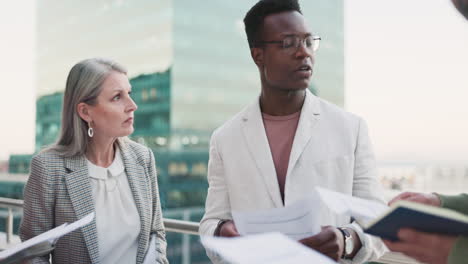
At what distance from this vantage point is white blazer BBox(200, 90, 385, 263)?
4.85 feet

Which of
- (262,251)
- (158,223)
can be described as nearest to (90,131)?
(158,223)

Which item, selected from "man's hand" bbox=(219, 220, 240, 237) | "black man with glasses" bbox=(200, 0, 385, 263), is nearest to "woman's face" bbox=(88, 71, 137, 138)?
"black man with glasses" bbox=(200, 0, 385, 263)

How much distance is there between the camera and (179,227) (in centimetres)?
241

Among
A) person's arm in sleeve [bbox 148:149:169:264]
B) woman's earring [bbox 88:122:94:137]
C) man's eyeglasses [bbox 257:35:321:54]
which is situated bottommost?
person's arm in sleeve [bbox 148:149:169:264]

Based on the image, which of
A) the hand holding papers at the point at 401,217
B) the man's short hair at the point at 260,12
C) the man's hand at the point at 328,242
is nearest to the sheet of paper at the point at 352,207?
the hand holding papers at the point at 401,217

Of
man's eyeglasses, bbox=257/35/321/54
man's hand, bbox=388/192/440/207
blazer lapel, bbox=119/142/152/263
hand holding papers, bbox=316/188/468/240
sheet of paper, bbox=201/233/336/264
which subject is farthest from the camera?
blazer lapel, bbox=119/142/152/263

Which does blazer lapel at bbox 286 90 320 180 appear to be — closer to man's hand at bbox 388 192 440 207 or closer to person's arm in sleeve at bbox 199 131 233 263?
person's arm in sleeve at bbox 199 131 233 263

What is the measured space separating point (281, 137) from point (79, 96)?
3.02 ft

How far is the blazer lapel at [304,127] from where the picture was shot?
1.50 meters

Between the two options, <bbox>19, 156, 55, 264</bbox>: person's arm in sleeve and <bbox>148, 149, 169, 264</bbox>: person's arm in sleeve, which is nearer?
<bbox>19, 156, 55, 264</bbox>: person's arm in sleeve

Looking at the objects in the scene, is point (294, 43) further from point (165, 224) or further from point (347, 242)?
point (165, 224)

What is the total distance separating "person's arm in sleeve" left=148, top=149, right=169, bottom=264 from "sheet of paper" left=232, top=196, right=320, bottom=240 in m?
0.78

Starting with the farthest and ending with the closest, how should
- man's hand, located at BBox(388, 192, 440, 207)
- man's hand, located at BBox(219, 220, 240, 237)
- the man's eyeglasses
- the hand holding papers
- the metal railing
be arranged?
the metal railing → the man's eyeglasses → man's hand, located at BBox(219, 220, 240, 237) → man's hand, located at BBox(388, 192, 440, 207) → the hand holding papers

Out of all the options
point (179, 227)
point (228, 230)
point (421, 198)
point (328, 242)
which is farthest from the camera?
point (179, 227)
